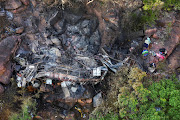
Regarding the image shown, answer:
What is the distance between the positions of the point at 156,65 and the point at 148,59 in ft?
1.44

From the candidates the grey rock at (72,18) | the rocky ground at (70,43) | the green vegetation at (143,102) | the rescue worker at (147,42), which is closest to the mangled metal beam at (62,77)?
the rocky ground at (70,43)

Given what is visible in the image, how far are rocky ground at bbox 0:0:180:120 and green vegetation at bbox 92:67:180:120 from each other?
122cm

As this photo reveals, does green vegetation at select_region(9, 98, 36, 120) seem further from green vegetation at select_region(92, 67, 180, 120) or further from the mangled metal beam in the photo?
green vegetation at select_region(92, 67, 180, 120)

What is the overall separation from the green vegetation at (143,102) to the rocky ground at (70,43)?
1220 millimetres

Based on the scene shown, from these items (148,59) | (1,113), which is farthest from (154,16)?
(1,113)

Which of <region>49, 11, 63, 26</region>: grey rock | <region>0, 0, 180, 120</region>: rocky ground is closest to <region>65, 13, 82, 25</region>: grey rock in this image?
<region>0, 0, 180, 120</region>: rocky ground

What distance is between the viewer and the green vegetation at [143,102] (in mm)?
5035

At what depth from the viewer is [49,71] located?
6297 mm

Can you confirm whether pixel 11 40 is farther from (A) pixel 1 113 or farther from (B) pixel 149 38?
(B) pixel 149 38

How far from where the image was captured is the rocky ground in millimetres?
6488

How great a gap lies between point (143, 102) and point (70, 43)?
13.0ft

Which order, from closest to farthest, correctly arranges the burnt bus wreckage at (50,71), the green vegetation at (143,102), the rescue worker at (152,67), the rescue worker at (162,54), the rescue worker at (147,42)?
the green vegetation at (143,102)
the burnt bus wreckage at (50,71)
the rescue worker at (152,67)
the rescue worker at (162,54)
the rescue worker at (147,42)

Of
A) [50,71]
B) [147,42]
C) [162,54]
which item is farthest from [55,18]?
[162,54]

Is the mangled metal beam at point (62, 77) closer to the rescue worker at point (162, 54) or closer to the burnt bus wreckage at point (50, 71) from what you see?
the burnt bus wreckage at point (50, 71)
